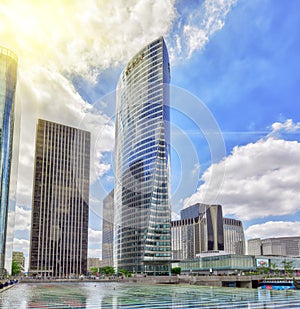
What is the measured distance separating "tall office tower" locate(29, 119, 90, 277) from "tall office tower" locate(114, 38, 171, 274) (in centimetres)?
2413

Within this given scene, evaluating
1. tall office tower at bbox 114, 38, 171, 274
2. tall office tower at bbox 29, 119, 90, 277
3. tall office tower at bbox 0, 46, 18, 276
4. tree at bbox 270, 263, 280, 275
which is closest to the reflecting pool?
A: tall office tower at bbox 114, 38, 171, 274

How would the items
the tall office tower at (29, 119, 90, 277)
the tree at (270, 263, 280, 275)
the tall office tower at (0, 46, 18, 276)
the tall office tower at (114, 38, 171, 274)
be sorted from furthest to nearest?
1. the tall office tower at (29, 119, 90, 277)
2. the tree at (270, 263, 280, 275)
3. the tall office tower at (114, 38, 171, 274)
4. the tall office tower at (0, 46, 18, 276)

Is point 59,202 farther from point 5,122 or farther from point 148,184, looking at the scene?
point 5,122

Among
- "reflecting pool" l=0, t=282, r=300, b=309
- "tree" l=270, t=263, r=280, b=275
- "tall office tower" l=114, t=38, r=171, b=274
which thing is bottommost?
"tree" l=270, t=263, r=280, b=275

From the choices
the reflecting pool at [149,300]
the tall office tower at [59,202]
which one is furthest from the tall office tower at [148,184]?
the reflecting pool at [149,300]

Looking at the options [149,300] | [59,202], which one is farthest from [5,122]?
[149,300]

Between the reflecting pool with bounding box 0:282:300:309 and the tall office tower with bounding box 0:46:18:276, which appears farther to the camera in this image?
the tall office tower with bounding box 0:46:18:276

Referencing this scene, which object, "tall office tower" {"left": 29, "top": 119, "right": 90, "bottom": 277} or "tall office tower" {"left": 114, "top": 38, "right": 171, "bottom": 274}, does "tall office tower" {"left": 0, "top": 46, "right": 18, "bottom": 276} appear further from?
"tall office tower" {"left": 29, "top": 119, "right": 90, "bottom": 277}

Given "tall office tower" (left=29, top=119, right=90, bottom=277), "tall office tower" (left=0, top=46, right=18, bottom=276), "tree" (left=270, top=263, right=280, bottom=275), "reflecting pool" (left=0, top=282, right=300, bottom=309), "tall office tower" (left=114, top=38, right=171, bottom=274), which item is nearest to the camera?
"reflecting pool" (left=0, top=282, right=300, bottom=309)

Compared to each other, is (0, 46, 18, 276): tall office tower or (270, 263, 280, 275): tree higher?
(0, 46, 18, 276): tall office tower

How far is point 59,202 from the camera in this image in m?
178

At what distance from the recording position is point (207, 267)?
423 feet

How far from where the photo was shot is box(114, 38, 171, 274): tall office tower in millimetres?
106375

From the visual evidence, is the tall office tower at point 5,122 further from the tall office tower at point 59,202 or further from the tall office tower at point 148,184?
the tall office tower at point 59,202
